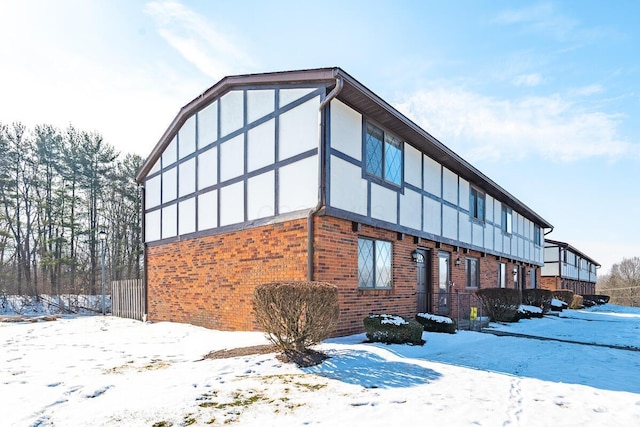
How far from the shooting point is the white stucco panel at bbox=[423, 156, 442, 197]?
12.6m

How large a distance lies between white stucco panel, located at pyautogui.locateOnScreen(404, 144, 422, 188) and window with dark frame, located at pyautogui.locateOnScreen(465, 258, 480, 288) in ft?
17.4

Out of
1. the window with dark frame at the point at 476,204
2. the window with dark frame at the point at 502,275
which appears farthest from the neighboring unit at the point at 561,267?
the window with dark frame at the point at 476,204

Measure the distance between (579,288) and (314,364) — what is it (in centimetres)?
4563

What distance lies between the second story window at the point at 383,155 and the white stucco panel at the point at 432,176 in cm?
174

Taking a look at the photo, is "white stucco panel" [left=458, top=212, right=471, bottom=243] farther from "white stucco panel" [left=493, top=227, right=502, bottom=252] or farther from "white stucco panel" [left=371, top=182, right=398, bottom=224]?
"white stucco panel" [left=371, top=182, right=398, bottom=224]

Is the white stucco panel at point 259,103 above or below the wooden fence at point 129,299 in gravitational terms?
above

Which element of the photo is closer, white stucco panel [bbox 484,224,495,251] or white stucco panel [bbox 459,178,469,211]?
white stucco panel [bbox 459,178,469,211]

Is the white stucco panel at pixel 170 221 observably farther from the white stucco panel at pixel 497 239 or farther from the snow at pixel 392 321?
the white stucco panel at pixel 497 239

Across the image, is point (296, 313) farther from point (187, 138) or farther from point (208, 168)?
point (187, 138)

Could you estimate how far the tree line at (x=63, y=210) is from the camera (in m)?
25.3

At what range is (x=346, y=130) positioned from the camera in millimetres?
9242

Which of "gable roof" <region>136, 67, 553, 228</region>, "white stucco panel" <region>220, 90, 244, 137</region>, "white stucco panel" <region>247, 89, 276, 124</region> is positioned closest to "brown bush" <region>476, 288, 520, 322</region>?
"gable roof" <region>136, 67, 553, 228</region>

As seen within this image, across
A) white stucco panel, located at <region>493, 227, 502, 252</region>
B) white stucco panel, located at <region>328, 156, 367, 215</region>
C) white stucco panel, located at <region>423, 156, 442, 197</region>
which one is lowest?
white stucco panel, located at <region>493, 227, 502, 252</region>

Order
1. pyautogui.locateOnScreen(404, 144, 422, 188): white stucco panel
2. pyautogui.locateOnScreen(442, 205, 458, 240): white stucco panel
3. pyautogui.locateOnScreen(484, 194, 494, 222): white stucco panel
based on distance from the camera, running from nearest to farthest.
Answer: pyautogui.locateOnScreen(404, 144, 422, 188): white stucco panel → pyautogui.locateOnScreen(442, 205, 458, 240): white stucco panel → pyautogui.locateOnScreen(484, 194, 494, 222): white stucco panel
